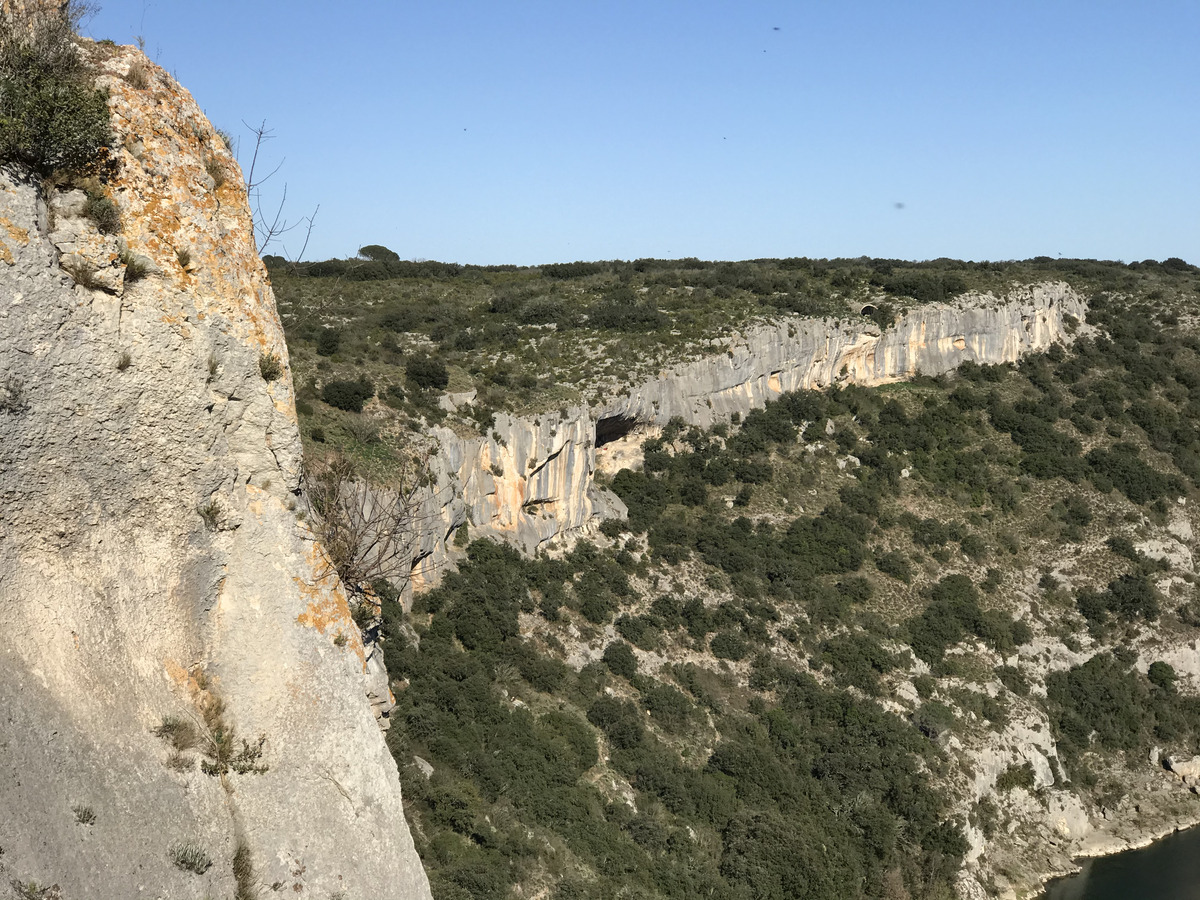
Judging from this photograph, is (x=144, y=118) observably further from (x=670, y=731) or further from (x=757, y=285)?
(x=757, y=285)

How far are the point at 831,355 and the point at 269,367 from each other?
5048 cm

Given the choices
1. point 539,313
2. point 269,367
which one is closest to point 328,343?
point 539,313

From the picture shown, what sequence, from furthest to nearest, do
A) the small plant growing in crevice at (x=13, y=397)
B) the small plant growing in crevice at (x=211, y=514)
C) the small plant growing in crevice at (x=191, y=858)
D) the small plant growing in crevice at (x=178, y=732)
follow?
the small plant growing in crevice at (x=211, y=514) → the small plant growing in crevice at (x=178, y=732) → the small plant growing in crevice at (x=191, y=858) → the small plant growing in crevice at (x=13, y=397)

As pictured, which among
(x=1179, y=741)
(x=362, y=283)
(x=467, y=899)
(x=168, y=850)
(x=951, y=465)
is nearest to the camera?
(x=168, y=850)

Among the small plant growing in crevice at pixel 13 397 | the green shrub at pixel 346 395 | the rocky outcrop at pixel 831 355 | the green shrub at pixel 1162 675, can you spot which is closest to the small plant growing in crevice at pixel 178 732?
the small plant growing in crevice at pixel 13 397

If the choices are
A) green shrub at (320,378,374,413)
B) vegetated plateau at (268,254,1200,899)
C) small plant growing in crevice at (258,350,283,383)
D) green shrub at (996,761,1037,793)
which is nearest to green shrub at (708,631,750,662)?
vegetated plateau at (268,254,1200,899)

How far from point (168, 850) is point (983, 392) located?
197ft

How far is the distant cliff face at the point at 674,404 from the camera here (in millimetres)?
35406

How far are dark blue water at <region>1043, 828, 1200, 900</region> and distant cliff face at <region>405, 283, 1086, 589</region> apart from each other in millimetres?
24381

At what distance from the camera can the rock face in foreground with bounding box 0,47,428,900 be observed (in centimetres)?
748

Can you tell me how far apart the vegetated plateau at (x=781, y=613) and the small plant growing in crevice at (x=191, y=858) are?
1402cm

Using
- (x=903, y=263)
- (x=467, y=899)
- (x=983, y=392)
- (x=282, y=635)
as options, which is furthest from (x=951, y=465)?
(x=282, y=635)

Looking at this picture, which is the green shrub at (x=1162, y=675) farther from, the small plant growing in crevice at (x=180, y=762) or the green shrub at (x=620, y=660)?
the small plant growing in crevice at (x=180, y=762)

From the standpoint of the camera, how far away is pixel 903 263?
271 feet
